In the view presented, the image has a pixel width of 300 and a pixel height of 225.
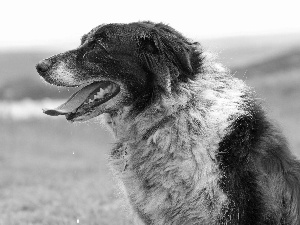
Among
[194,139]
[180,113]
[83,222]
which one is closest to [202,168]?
[194,139]

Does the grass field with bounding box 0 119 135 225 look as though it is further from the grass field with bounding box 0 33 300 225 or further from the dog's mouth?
the dog's mouth

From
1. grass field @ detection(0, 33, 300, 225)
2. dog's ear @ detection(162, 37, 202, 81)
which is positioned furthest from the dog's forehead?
grass field @ detection(0, 33, 300, 225)

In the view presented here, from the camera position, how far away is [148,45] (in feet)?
14.2

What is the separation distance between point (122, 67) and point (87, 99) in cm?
40

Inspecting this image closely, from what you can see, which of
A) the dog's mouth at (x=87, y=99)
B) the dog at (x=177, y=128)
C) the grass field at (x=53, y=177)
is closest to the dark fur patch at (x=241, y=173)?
the dog at (x=177, y=128)

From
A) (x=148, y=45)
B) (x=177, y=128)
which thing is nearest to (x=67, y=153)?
(x=148, y=45)

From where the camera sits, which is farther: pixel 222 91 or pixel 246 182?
pixel 222 91

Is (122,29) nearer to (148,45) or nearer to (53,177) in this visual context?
(148,45)

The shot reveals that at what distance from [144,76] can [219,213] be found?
1247 mm

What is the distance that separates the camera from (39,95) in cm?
2911

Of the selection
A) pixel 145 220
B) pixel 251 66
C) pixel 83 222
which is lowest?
pixel 251 66

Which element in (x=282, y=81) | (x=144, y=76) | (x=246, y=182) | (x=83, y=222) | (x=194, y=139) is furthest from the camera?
(x=282, y=81)

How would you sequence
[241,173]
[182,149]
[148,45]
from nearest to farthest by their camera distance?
[241,173], [182,149], [148,45]

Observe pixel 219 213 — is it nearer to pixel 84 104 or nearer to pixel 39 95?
pixel 84 104
